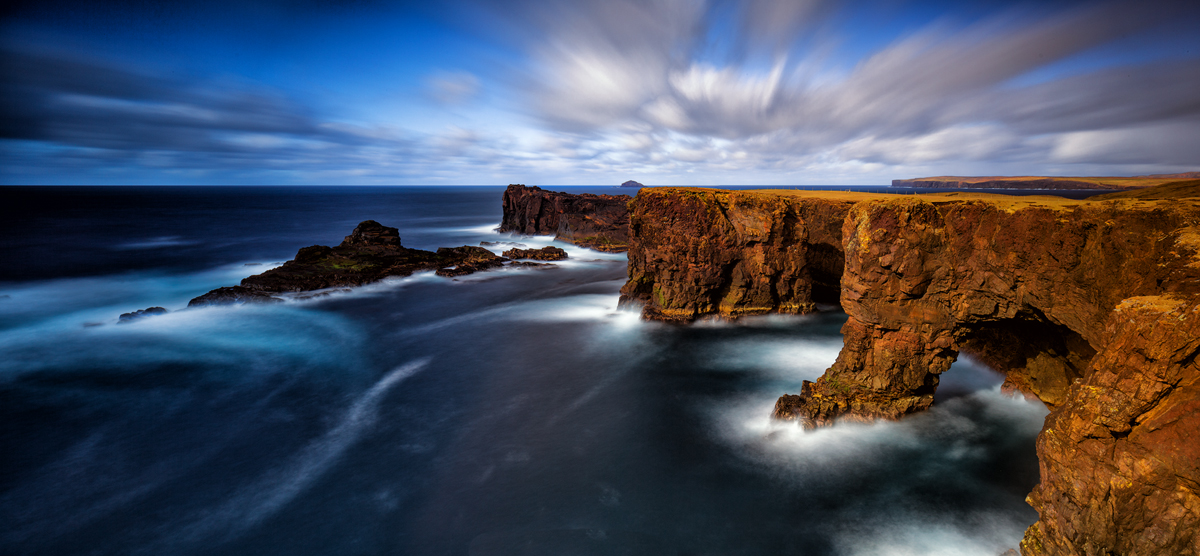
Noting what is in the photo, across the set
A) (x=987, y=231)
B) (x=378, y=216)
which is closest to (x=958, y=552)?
(x=987, y=231)

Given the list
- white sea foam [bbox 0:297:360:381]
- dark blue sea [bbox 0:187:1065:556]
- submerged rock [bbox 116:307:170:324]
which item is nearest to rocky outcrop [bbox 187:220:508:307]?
submerged rock [bbox 116:307:170:324]

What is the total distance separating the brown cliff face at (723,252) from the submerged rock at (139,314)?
29.6 m

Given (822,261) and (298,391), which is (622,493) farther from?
(822,261)

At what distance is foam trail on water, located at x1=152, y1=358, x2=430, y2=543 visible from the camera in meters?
11.3

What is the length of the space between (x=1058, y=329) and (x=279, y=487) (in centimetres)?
2191

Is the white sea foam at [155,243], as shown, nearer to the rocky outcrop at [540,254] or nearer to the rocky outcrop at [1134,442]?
the rocky outcrop at [540,254]

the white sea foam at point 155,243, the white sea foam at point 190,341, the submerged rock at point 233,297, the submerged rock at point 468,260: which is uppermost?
the white sea foam at point 155,243

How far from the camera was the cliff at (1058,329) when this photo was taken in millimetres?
6121

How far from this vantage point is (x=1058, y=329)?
12367 mm

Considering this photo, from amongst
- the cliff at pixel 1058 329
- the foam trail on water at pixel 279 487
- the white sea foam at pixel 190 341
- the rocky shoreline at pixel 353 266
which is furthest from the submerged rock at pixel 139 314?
the cliff at pixel 1058 329

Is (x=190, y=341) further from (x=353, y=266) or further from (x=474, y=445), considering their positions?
(x=474, y=445)

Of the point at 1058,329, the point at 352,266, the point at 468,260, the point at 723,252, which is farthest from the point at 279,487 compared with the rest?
the point at 468,260

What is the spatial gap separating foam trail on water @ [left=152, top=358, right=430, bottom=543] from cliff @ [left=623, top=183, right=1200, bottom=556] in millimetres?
14237

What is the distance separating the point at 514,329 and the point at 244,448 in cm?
1312
